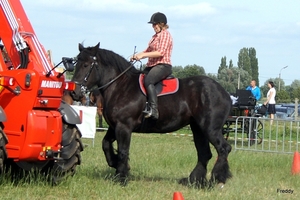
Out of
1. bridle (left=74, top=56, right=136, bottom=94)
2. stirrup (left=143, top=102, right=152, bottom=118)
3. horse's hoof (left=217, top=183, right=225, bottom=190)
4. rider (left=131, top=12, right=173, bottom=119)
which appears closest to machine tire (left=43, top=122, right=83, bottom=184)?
bridle (left=74, top=56, right=136, bottom=94)

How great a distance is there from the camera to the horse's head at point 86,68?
9.98m

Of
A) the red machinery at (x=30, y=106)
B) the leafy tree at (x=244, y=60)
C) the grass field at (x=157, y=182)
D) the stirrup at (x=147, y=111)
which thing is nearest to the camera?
the red machinery at (x=30, y=106)

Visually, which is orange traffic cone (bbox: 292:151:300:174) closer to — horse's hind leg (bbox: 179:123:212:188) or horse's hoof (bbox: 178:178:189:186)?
horse's hind leg (bbox: 179:123:212:188)

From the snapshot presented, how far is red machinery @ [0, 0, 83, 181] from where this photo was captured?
8.51m

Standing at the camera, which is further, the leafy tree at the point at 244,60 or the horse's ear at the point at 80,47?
the leafy tree at the point at 244,60

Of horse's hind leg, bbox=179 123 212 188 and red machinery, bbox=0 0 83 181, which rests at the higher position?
red machinery, bbox=0 0 83 181

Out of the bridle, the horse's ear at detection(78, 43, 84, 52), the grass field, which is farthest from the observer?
the horse's ear at detection(78, 43, 84, 52)

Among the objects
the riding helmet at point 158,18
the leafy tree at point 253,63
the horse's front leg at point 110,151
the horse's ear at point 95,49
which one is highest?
the leafy tree at point 253,63

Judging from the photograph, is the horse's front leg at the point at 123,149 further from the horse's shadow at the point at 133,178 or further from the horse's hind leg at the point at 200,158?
the horse's hind leg at the point at 200,158

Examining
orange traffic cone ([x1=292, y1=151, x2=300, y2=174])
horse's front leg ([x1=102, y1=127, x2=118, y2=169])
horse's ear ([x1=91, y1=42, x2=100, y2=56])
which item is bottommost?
orange traffic cone ([x1=292, y1=151, x2=300, y2=174])

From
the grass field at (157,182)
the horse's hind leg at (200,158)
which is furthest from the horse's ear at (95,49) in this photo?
the horse's hind leg at (200,158)

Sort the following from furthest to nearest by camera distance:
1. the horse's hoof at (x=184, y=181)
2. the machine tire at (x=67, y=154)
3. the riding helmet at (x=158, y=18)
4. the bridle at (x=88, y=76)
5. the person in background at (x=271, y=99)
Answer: the person in background at (x=271, y=99)
the horse's hoof at (x=184, y=181)
the riding helmet at (x=158, y=18)
the bridle at (x=88, y=76)
the machine tire at (x=67, y=154)

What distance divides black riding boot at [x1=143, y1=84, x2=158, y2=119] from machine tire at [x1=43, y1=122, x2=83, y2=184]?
1.24m

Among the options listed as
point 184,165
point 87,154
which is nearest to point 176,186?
point 184,165
